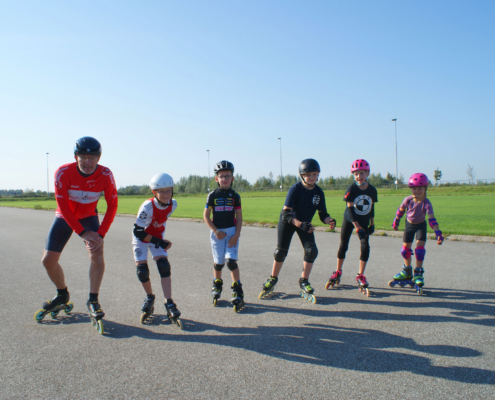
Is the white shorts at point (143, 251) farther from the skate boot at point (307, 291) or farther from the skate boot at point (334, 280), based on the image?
the skate boot at point (334, 280)

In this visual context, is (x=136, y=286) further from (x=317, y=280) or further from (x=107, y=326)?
(x=317, y=280)

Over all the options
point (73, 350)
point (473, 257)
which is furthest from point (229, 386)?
point (473, 257)

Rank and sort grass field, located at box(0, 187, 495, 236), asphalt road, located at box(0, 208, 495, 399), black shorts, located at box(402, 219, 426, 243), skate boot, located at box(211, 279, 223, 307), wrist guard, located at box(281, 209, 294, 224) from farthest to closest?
grass field, located at box(0, 187, 495, 236), black shorts, located at box(402, 219, 426, 243), wrist guard, located at box(281, 209, 294, 224), skate boot, located at box(211, 279, 223, 307), asphalt road, located at box(0, 208, 495, 399)

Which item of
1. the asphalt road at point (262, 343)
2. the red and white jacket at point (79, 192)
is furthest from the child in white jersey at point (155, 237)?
the red and white jacket at point (79, 192)

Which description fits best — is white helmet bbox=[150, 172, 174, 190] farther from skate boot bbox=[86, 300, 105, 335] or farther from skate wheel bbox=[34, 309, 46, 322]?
skate wheel bbox=[34, 309, 46, 322]

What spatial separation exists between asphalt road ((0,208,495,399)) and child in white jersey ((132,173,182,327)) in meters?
0.29

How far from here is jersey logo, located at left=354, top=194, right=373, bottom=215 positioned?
18.3ft

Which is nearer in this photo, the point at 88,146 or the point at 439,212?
the point at 88,146

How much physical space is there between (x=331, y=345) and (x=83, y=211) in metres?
3.20

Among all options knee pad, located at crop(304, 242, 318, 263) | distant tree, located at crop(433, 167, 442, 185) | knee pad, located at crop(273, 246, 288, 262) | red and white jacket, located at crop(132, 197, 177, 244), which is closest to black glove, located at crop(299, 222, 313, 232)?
knee pad, located at crop(304, 242, 318, 263)

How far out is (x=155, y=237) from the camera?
164 inches

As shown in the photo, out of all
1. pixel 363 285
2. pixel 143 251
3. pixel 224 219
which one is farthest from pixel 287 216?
pixel 143 251

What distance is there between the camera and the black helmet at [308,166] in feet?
16.9

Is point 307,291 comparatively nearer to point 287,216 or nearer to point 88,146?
point 287,216
